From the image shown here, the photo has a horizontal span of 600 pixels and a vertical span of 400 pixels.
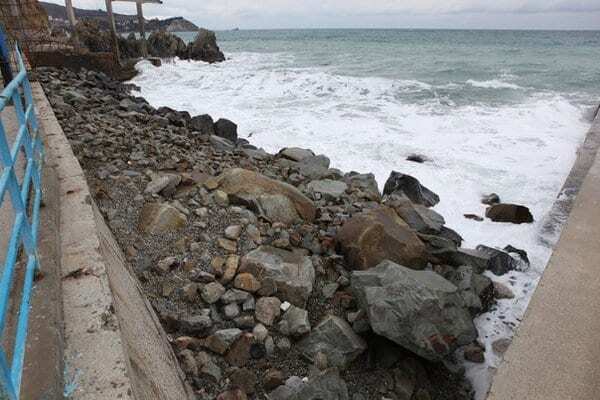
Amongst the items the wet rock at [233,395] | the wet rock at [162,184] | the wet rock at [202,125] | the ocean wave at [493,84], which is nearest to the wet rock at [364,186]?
the wet rock at [162,184]

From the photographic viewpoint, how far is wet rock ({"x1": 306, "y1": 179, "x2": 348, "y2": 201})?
16.5ft

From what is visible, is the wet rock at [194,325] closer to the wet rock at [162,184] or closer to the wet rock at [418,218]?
the wet rock at [162,184]

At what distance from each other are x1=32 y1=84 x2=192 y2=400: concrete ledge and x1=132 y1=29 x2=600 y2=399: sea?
1990mm

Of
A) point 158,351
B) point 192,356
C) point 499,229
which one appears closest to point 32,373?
point 158,351

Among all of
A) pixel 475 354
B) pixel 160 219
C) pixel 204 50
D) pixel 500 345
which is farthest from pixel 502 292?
pixel 204 50

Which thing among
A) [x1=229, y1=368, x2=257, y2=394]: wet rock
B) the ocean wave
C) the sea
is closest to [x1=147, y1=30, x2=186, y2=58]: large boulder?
the sea

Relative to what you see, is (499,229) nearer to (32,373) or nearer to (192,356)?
(192,356)

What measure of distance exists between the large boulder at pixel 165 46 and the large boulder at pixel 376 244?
28152 mm

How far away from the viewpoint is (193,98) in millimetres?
13562

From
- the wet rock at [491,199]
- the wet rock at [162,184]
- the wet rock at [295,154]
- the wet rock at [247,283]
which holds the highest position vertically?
the wet rock at [162,184]

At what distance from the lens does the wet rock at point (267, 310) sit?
2.78 m

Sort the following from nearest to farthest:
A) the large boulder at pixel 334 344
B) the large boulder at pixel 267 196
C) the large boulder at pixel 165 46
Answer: the large boulder at pixel 334 344, the large boulder at pixel 267 196, the large boulder at pixel 165 46

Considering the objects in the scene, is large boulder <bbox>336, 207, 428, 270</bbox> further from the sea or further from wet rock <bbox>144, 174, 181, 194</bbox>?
wet rock <bbox>144, 174, 181, 194</bbox>

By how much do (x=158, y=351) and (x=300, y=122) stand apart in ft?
28.0
